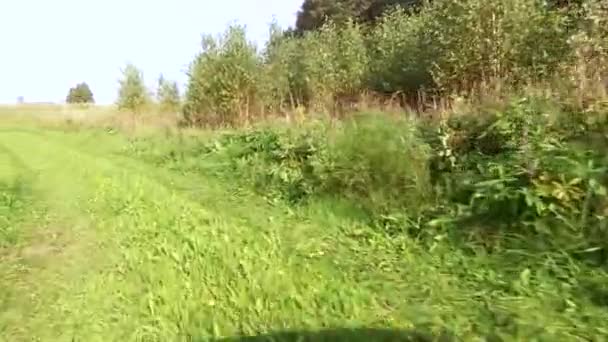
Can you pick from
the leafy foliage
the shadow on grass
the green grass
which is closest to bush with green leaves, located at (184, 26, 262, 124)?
the green grass

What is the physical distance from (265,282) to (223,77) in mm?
24862

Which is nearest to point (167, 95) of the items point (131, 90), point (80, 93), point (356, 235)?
point (131, 90)

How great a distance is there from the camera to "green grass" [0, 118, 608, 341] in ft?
14.2

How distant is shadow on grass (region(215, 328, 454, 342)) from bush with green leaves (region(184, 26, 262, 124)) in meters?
24.3

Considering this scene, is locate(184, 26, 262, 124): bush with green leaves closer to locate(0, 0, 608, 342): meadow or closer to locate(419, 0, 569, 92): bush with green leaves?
locate(419, 0, 569, 92): bush with green leaves

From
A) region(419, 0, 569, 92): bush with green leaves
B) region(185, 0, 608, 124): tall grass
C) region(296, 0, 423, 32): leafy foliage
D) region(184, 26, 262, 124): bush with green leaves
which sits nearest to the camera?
region(185, 0, 608, 124): tall grass

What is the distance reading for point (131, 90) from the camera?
143 feet

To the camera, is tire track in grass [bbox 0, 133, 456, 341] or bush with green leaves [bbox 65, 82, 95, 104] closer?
tire track in grass [bbox 0, 133, 456, 341]

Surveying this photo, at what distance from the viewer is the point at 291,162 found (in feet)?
34.6

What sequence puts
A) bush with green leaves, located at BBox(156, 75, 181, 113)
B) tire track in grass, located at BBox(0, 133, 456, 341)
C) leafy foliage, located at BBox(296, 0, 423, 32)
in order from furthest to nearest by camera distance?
leafy foliage, located at BBox(296, 0, 423, 32)
bush with green leaves, located at BBox(156, 75, 181, 113)
tire track in grass, located at BBox(0, 133, 456, 341)

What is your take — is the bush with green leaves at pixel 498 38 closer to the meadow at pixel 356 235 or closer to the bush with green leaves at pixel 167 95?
the meadow at pixel 356 235

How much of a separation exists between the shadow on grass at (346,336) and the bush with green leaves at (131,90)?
39751mm

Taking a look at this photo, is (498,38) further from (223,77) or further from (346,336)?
(223,77)

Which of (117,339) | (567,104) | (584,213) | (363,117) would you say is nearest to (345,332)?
(117,339)
